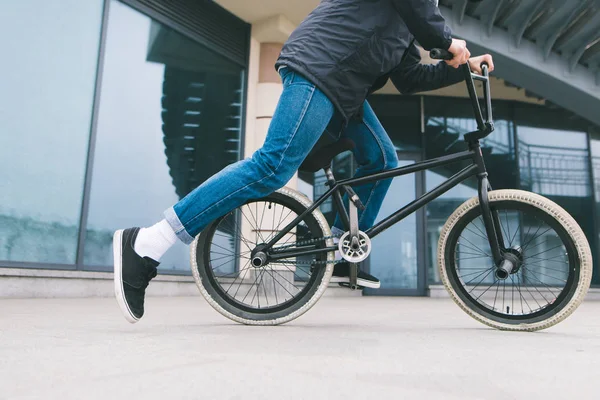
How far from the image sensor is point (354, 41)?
195cm

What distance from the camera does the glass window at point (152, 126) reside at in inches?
183

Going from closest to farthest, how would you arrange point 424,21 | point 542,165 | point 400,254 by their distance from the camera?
point 424,21 → point 400,254 → point 542,165

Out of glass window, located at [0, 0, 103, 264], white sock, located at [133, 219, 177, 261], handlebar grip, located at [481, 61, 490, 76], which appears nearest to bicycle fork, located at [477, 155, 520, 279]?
handlebar grip, located at [481, 61, 490, 76]

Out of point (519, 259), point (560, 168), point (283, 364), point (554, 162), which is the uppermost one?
point (554, 162)

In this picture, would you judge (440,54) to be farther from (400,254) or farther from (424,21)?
(400,254)

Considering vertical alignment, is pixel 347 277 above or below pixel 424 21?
below

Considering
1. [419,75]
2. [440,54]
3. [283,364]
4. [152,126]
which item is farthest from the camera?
[152,126]

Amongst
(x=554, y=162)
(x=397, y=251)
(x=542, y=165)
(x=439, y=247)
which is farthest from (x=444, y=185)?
(x=554, y=162)

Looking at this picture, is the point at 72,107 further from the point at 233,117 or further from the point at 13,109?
the point at 233,117

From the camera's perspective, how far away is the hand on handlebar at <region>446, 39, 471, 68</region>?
202cm

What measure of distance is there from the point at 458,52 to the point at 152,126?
12.8 ft

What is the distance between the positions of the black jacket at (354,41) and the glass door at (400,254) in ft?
18.3

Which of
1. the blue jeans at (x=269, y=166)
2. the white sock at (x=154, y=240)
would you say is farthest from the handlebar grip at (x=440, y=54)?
the white sock at (x=154, y=240)

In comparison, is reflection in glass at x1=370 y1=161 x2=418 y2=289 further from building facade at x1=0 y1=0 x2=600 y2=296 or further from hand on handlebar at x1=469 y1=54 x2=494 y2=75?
hand on handlebar at x1=469 y1=54 x2=494 y2=75
